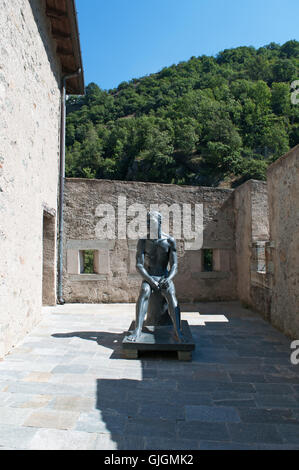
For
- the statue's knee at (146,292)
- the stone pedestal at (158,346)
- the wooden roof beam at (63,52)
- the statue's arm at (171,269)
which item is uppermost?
the wooden roof beam at (63,52)

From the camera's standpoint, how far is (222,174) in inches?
1594

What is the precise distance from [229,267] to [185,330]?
3.90 m

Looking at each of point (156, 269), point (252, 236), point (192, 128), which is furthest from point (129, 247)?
point (192, 128)

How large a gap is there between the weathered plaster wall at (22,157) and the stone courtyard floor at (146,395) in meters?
0.56

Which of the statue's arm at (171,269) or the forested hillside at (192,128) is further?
the forested hillside at (192,128)

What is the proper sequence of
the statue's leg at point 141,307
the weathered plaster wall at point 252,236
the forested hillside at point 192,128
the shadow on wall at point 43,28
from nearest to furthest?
the statue's leg at point 141,307 → the shadow on wall at point 43,28 → the weathered plaster wall at point 252,236 → the forested hillside at point 192,128

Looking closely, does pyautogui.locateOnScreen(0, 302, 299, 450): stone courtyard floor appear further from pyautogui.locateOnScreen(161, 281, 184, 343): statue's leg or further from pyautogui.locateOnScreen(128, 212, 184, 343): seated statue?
pyautogui.locateOnScreen(128, 212, 184, 343): seated statue

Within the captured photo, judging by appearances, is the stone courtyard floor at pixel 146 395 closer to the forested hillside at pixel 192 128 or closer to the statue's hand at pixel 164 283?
the statue's hand at pixel 164 283

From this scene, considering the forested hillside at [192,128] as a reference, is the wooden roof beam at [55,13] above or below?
below

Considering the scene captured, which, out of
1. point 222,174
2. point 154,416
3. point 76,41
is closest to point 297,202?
point 154,416

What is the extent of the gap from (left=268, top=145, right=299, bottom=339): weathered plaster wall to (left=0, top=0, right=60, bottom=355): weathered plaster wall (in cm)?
388

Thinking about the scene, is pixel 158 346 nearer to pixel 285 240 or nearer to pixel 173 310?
pixel 173 310

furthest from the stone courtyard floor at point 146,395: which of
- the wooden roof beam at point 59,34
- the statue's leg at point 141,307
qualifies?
the wooden roof beam at point 59,34

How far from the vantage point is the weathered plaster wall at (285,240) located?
4.72m
